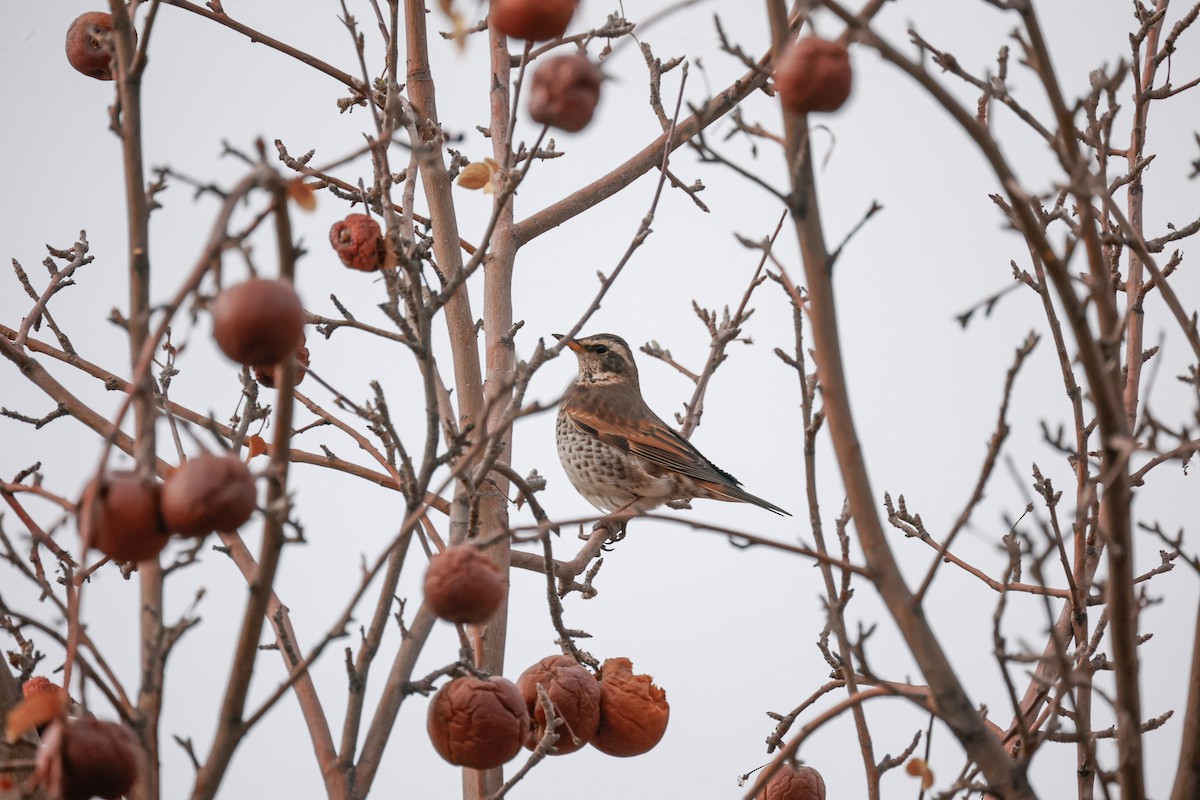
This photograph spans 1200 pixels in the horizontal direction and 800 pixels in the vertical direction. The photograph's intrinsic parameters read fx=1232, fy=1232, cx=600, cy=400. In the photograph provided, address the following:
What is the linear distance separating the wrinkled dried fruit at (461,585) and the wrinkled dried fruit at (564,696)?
17.3 inches

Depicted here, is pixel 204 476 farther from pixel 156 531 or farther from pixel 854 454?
pixel 854 454

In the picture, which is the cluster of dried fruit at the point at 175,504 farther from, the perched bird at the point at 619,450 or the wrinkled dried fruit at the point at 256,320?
the perched bird at the point at 619,450

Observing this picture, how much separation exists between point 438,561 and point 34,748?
34 centimetres

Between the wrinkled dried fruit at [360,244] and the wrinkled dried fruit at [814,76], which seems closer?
the wrinkled dried fruit at [814,76]

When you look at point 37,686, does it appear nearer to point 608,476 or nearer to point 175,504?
point 175,504

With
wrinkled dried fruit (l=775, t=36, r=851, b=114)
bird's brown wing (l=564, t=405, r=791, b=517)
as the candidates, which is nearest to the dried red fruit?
wrinkled dried fruit (l=775, t=36, r=851, b=114)

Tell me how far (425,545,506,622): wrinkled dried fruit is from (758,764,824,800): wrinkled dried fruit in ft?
2.04

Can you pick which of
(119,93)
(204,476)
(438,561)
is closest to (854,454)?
(438,561)

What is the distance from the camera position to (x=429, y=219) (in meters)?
2.03

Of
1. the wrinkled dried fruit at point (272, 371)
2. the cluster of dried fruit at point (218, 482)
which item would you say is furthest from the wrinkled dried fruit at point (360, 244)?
the cluster of dried fruit at point (218, 482)

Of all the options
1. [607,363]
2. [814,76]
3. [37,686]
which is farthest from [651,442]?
[814,76]

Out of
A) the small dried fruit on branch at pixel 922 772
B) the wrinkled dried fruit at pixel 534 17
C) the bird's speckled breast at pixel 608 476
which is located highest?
the bird's speckled breast at pixel 608 476

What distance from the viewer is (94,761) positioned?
73 cm

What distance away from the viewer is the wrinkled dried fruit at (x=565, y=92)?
1.00 metres
